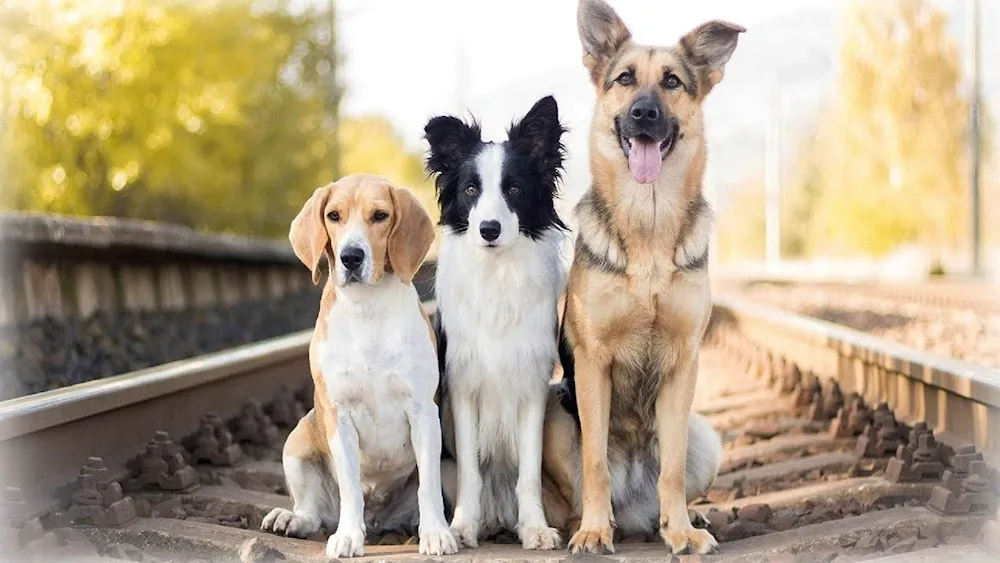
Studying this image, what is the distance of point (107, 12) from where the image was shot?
46.6 feet

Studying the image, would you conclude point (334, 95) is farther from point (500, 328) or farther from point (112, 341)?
point (500, 328)

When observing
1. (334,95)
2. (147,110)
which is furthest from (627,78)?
(334,95)

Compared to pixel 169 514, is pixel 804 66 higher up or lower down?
higher up

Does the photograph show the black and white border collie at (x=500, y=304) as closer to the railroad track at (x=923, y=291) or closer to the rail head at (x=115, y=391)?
the rail head at (x=115, y=391)

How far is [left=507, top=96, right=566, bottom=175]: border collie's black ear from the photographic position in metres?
4.46

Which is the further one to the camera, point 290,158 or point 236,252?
point 290,158

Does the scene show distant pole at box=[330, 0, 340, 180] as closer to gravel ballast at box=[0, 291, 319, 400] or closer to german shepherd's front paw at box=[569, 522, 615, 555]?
gravel ballast at box=[0, 291, 319, 400]

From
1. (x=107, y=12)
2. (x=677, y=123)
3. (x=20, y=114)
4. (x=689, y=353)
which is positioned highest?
(x=107, y=12)

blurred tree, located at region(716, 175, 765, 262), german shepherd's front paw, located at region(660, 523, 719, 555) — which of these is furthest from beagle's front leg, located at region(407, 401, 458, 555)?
blurred tree, located at region(716, 175, 765, 262)

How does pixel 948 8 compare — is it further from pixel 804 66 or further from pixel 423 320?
pixel 423 320

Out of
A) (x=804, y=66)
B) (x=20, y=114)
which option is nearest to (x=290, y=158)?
(x=20, y=114)

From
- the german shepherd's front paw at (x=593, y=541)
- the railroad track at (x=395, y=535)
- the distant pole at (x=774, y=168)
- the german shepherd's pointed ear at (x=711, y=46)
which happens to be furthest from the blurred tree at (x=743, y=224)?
the german shepherd's front paw at (x=593, y=541)

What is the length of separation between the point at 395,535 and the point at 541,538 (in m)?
0.64

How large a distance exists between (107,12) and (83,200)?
2.67m
